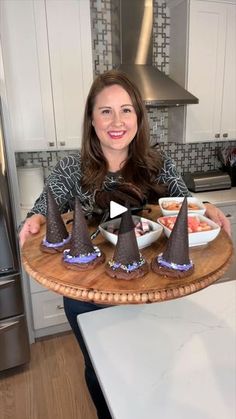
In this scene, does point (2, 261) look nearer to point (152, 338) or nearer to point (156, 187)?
point (156, 187)

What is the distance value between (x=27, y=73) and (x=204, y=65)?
136 centimetres

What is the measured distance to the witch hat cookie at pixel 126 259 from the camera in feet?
2.08

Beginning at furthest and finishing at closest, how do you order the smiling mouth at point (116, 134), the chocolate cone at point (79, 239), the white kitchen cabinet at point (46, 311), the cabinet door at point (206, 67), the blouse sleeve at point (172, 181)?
the cabinet door at point (206, 67) < the white kitchen cabinet at point (46, 311) < the blouse sleeve at point (172, 181) < the smiling mouth at point (116, 134) < the chocolate cone at point (79, 239)

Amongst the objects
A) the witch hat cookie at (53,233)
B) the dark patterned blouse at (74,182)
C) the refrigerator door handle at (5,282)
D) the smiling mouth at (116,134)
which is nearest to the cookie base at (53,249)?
the witch hat cookie at (53,233)

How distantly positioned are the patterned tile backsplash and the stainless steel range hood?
12cm

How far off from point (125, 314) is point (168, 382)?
272mm

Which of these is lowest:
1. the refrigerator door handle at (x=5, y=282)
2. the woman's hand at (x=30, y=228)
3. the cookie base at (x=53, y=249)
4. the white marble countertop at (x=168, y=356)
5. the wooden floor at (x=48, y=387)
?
the wooden floor at (x=48, y=387)

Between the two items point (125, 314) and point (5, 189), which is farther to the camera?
point (5, 189)

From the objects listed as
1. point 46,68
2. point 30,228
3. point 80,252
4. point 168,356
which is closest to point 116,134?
point 30,228

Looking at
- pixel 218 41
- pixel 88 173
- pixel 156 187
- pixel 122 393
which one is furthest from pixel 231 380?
pixel 218 41

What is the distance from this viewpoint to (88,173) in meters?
1.20

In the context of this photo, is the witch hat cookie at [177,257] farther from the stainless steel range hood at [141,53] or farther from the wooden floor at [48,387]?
the stainless steel range hood at [141,53]

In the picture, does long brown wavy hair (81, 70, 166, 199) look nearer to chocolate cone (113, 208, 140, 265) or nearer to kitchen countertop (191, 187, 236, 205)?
chocolate cone (113, 208, 140, 265)

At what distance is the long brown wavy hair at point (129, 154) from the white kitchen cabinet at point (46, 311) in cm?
108
